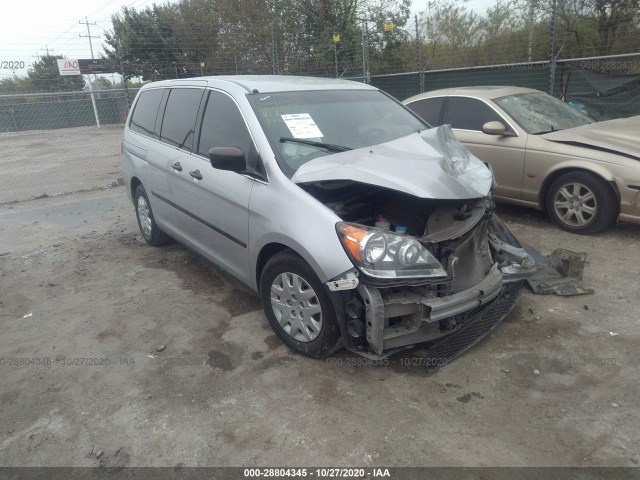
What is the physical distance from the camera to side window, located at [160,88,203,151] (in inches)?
169

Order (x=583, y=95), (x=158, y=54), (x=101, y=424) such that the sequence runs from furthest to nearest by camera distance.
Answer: (x=158, y=54)
(x=583, y=95)
(x=101, y=424)

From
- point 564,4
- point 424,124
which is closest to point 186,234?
point 424,124

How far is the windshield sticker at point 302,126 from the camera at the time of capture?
11.8 ft

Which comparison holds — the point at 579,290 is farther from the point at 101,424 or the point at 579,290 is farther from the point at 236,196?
the point at 101,424

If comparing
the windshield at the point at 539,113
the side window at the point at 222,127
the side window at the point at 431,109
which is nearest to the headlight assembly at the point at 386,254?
the side window at the point at 222,127

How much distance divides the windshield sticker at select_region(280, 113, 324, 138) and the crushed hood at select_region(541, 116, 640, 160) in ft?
10.4

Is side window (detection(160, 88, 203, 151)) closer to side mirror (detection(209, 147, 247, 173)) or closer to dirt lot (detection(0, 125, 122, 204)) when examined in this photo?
side mirror (detection(209, 147, 247, 173))

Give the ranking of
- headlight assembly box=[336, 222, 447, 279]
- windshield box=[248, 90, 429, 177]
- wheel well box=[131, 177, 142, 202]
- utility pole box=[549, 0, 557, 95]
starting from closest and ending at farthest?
headlight assembly box=[336, 222, 447, 279] → windshield box=[248, 90, 429, 177] → wheel well box=[131, 177, 142, 202] → utility pole box=[549, 0, 557, 95]

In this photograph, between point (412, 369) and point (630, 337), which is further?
point (630, 337)

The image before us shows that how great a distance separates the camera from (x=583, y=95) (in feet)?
30.0

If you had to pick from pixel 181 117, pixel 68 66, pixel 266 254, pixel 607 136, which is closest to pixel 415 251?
pixel 266 254

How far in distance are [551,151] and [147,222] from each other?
4645 millimetres

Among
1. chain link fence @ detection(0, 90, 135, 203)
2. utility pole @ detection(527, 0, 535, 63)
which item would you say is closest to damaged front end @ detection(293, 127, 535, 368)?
chain link fence @ detection(0, 90, 135, 203)

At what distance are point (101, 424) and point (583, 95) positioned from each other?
9.74 meters
